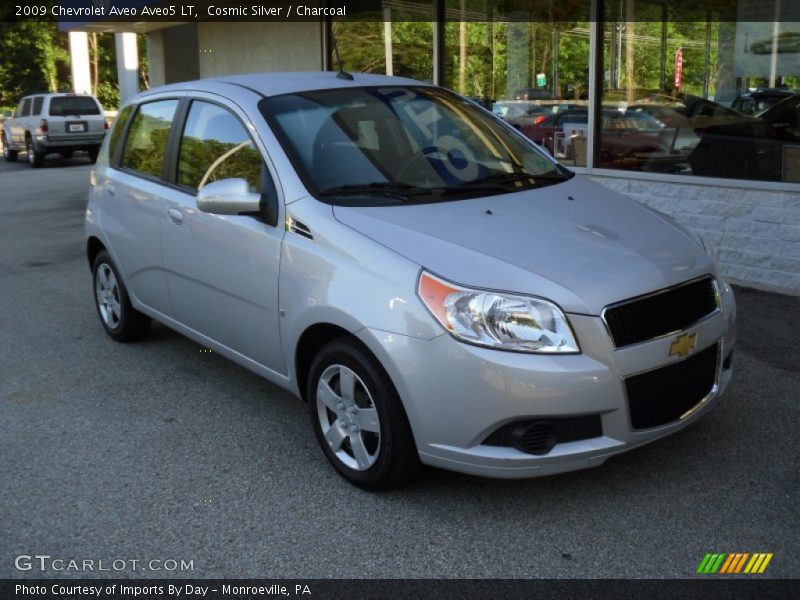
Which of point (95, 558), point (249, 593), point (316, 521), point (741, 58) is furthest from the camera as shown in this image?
point (741, 58)

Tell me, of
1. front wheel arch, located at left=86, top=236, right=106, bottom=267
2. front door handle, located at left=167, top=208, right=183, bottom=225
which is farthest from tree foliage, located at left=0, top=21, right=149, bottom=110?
front door handle, located at left=167, top=208, right=183, bottom=225

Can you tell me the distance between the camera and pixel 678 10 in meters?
8.10

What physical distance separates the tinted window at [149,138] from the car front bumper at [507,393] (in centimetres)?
244

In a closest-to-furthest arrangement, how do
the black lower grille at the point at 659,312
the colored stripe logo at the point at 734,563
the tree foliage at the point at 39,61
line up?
1. the colored stripe logo at the point at 734,563
2. the black lower grille at the point at 659,312
3. the tree foliage at the point at 39,61

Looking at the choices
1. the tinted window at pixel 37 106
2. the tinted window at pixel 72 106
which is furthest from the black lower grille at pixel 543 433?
the tinted window at pixel 37 106

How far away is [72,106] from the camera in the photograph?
23.3 meters

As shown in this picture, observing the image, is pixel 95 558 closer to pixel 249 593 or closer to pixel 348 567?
pixel 249 593

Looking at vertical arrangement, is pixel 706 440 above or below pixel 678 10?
below

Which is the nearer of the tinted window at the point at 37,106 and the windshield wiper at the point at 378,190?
the windshield wiper at the point at 378,190

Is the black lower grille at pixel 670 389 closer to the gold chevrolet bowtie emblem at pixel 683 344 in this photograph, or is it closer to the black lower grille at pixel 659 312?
the gold chevrolet bowtie emblem at pixel 683 344

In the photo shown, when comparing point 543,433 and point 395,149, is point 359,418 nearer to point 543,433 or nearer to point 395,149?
point 543,433

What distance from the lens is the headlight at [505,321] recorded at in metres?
3.36

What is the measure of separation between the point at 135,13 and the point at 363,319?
41.3 ft

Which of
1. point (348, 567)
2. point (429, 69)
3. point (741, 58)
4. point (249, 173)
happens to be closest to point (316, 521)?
point (348, 567)
